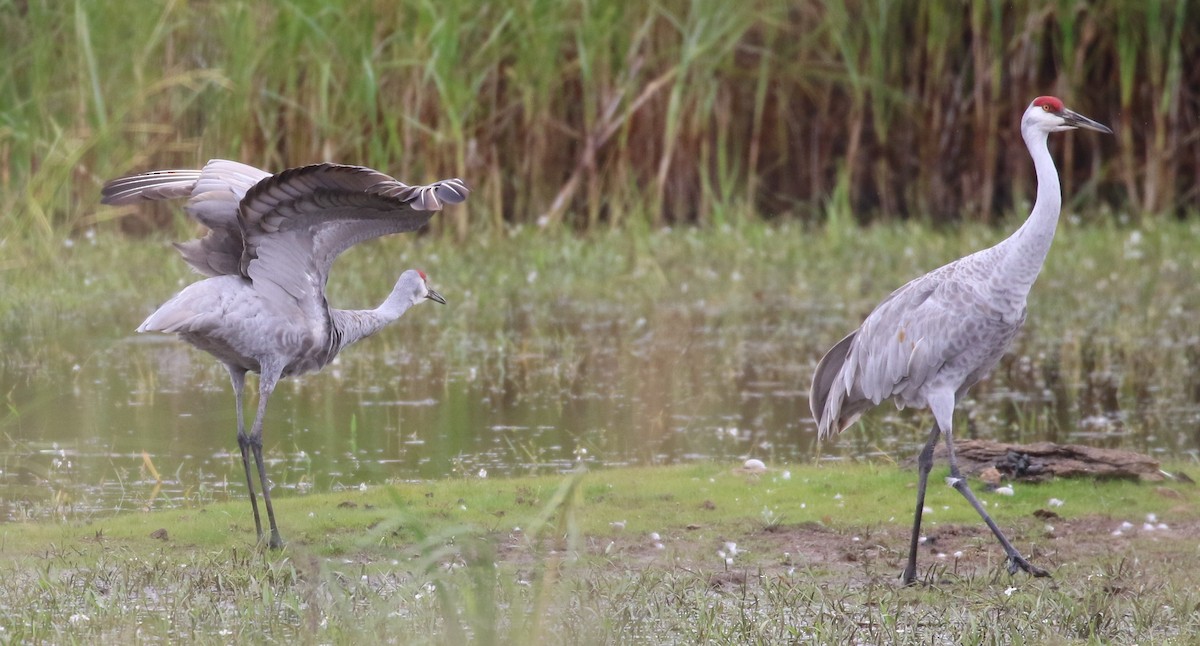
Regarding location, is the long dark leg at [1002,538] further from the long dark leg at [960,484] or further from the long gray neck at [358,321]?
the long gray neck at [358,321]

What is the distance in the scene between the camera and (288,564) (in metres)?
5.02

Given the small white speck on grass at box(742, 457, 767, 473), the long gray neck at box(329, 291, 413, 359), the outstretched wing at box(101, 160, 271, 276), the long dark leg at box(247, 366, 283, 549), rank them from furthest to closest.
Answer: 1. the small white speck on grass at box(742, 457, 767, 473)
2. the long gray neck at box(329, 291, 413, 359)
3. the outstretched wing at box(101, 160, 271, 276)
4. the long dark leg at box(247, 366, 283, 549)

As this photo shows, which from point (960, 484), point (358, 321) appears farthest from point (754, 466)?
point (358, 321)

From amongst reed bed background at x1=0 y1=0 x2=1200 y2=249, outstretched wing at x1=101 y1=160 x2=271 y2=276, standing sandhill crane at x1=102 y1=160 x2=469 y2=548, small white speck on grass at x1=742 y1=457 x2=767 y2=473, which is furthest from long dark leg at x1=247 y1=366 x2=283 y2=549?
reed bed background at x1=0 y1=0 x2=1200 y2=249

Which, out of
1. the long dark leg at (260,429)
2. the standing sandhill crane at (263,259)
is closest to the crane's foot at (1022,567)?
the standing sandhill crane at (263,259)

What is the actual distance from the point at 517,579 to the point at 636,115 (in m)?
7.81

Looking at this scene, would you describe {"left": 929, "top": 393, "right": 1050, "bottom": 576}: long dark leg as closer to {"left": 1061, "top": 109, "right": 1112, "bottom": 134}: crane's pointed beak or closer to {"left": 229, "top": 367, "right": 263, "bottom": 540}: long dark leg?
{"left": 1061, "top": 109, "right": 1112, "bottom": 134}: crane's pointed beak

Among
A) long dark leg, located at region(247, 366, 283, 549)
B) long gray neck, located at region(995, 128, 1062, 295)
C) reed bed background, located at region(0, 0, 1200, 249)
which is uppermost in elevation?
reed bed background, located at region(0, 0, 1200, 249)

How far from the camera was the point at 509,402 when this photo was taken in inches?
310

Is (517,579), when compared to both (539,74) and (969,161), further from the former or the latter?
(969,161)

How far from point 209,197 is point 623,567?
183 cm

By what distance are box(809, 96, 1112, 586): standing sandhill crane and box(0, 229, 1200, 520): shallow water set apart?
1030 millimetres

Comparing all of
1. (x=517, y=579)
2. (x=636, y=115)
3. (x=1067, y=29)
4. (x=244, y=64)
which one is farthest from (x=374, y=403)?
(x=1067, y=29)

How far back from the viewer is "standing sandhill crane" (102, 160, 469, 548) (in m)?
5.35
